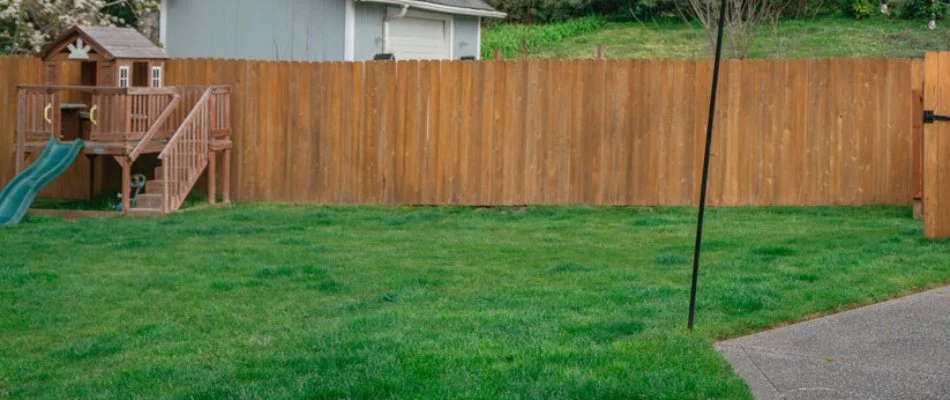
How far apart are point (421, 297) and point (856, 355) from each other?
356cm

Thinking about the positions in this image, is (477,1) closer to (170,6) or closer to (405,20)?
(405,20)

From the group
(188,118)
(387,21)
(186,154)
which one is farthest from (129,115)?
(387,21)

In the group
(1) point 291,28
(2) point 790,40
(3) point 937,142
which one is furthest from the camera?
(2) point 790,40

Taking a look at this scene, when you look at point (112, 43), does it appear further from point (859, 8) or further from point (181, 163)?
point (859, 8)

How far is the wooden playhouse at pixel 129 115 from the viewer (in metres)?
16.6

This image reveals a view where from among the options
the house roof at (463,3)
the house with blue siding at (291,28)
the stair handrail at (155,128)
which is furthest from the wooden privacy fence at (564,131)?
the house roof at (463,3)

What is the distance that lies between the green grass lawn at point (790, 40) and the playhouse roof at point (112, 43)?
545 inches

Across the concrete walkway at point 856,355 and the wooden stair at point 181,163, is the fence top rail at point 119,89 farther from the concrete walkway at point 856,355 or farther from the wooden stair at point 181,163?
the concrete walkway at point 856,355

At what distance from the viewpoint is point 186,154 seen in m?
17.0

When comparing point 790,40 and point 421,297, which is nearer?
point 421,297

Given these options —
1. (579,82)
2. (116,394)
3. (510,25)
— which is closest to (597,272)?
(116,394)

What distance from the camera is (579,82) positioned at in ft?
55.4

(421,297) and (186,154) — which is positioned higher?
(186,154)

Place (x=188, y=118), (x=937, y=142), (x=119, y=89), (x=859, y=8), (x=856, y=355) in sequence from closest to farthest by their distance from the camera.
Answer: (x=856, y=355), (x=937, y=142), (x=119, y=89), (x=188, y=118), (x=859, y=8)
